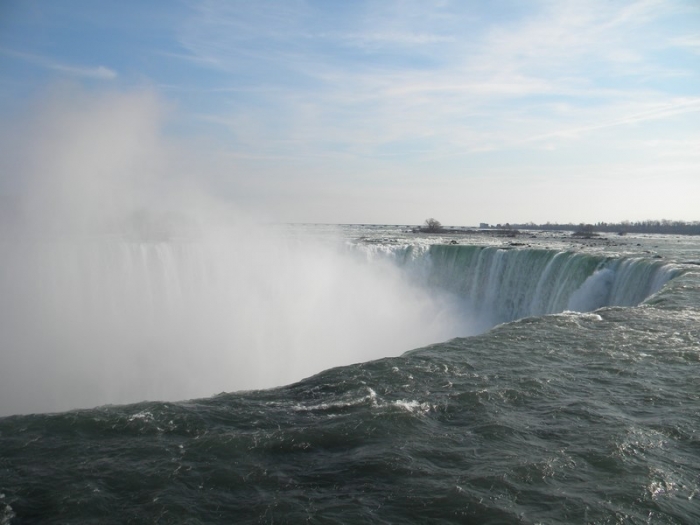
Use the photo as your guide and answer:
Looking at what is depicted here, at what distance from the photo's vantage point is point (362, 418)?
6.14 m

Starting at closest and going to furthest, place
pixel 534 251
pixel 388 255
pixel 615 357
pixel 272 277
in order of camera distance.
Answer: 1. pixel 615 357
2. pixel 534 251
3. pixel 272 277
4. pixel 388 255

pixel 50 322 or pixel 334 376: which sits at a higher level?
pixel 334 376

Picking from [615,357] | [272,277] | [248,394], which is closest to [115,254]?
[272,277]

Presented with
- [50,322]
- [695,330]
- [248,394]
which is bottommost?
[50,322]

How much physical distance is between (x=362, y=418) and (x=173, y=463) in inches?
94.0

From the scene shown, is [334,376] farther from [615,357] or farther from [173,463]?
[615,357]

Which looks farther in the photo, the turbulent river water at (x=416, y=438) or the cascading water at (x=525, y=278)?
the cascading water at (x=525, y=278)

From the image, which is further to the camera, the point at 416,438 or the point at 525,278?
the point at 525,278

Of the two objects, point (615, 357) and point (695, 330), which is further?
point (695, 330)

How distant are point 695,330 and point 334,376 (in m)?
8.27

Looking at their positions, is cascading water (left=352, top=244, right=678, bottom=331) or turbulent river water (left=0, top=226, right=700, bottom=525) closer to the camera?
turbulent river water (left=0, top=226, right=700, bottom=525)

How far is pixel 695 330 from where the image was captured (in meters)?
10.2

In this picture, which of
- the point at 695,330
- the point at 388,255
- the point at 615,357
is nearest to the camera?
the point at 615,357

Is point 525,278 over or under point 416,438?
over
